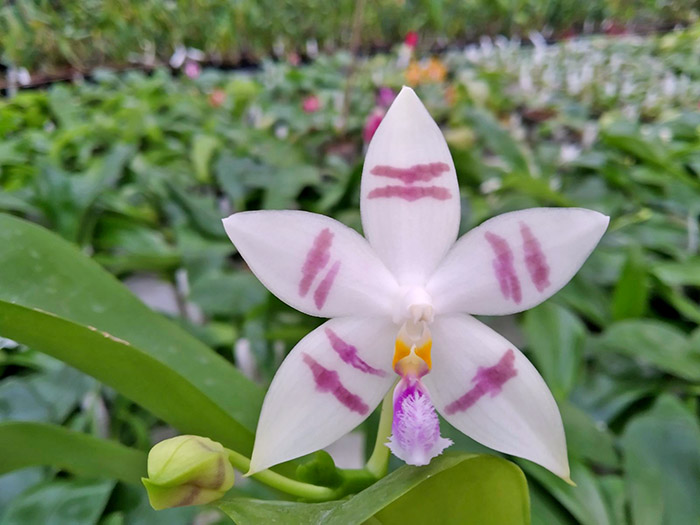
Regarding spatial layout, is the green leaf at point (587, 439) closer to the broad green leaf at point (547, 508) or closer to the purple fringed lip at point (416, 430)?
the broad green leaf at point (547, 508)

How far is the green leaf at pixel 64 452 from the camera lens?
0.44 metres

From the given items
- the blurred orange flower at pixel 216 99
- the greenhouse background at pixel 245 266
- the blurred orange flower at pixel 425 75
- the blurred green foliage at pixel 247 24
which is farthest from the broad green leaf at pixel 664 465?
the blurred orange flower at pixel 425 75

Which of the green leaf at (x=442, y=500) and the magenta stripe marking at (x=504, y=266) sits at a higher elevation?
the magenta stripe marking at (x=504, y=266)

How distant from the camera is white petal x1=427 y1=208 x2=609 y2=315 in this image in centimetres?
38

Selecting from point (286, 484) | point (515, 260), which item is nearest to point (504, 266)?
point (515, 260)

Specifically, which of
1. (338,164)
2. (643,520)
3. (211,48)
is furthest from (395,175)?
(211,48)

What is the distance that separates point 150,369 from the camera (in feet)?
1.42

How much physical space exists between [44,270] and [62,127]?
4.62 feet

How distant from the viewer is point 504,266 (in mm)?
393

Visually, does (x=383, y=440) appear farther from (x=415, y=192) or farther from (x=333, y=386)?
(x=415, y=192)

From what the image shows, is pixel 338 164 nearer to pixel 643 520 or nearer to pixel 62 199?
pixel 62 199

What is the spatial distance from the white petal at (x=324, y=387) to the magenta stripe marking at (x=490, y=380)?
60 mm

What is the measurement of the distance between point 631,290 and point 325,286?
66cm

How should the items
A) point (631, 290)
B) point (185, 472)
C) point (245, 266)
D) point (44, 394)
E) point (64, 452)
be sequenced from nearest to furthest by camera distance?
point (185, 472)
point (64, 452)
point (44, 394)
point (631, 290)
point (245, 266)
